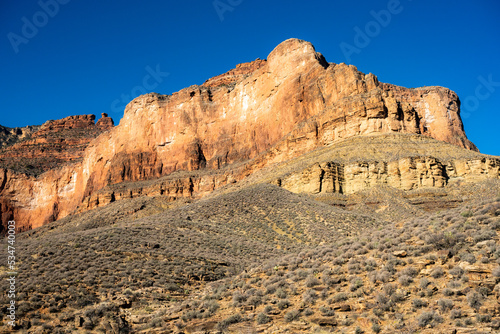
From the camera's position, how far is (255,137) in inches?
3145

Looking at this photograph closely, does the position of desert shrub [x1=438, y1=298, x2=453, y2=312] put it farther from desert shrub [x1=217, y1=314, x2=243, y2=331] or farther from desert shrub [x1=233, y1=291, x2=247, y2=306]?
desert shrub [x1=233, y1=291, x2=247, y2=306]

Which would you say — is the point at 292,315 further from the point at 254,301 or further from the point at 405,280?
the point at 405,280

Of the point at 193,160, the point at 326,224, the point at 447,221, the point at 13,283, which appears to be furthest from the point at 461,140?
the point at 13,283

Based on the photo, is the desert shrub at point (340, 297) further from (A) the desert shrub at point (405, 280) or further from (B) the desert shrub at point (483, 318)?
(B) the desert shrub at point (483, 318)

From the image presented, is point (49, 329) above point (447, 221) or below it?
below

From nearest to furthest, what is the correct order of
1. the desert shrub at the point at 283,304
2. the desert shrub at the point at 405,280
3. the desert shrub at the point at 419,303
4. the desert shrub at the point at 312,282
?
the desert shrub at the point at 419,303 → the desert shrub at the point at 405,280 → the desert shrub at the point at 283,304 → the desert shrub at the point at 312,282

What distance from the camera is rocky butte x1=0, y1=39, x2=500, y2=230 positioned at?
47781mm

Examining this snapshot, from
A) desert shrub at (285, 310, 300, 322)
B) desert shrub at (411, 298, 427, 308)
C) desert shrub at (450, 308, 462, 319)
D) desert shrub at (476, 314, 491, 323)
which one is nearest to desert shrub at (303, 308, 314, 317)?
desert shrub at (285, 310, 300, 322)

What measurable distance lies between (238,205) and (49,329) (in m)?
27.9

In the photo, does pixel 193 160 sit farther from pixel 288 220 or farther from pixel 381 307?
pixel 381 307

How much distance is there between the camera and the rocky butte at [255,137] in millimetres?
47781

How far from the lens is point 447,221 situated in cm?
1413

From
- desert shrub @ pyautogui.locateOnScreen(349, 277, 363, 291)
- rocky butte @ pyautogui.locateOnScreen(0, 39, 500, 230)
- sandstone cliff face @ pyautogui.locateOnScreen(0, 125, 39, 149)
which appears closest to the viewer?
desert shrub @ pyautogui.locateOnScreen(349, 277, 363, 291)

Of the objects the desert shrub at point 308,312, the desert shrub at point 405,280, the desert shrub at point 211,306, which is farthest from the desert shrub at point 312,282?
the desert shrub at point 211,306
